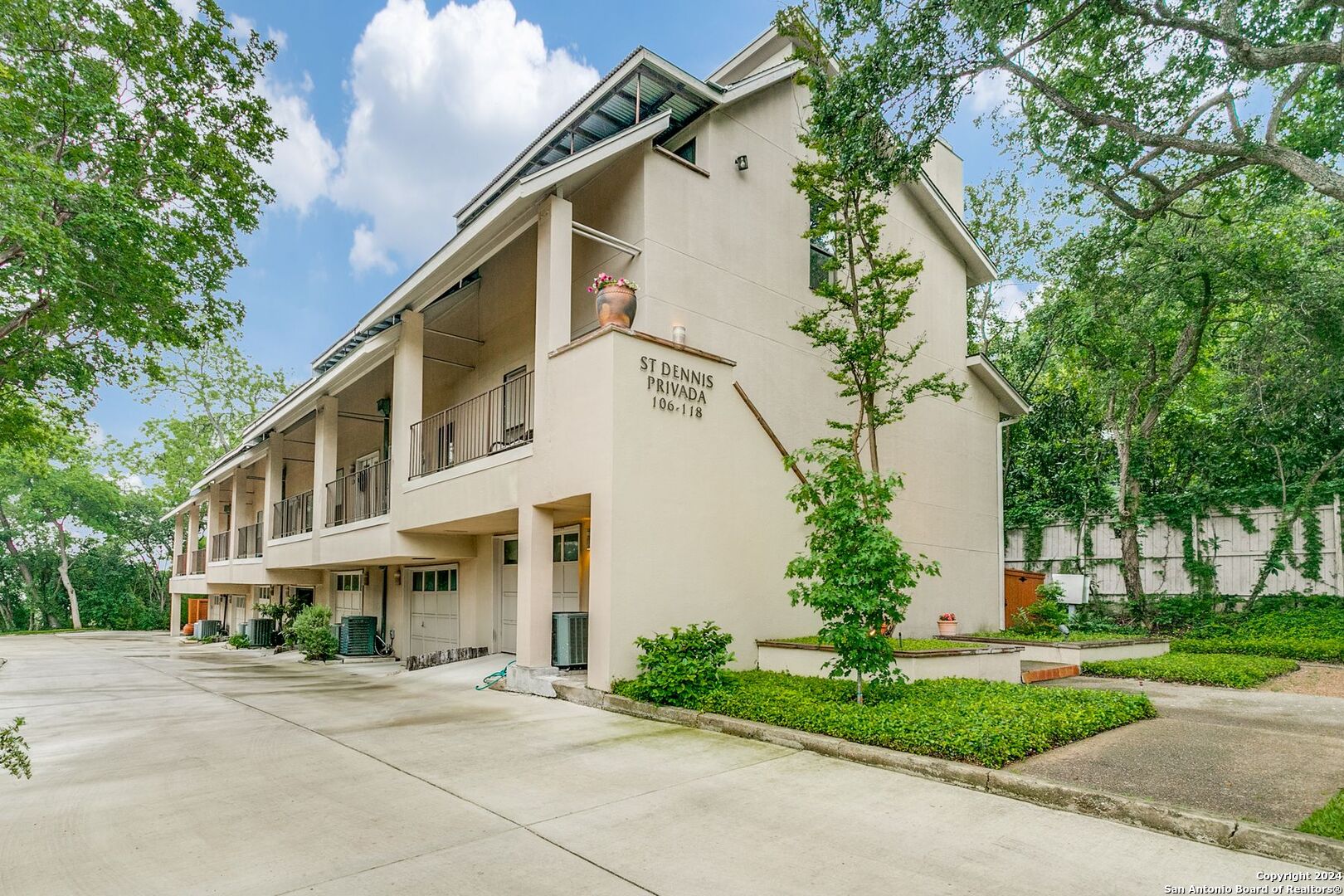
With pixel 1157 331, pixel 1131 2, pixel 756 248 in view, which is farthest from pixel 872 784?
pixel 1157 331

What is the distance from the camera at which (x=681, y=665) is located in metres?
7.69

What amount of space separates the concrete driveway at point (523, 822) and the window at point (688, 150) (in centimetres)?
809

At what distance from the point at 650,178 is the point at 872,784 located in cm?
782

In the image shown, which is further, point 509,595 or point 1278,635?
point 509,595

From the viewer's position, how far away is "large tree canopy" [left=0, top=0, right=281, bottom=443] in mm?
9219

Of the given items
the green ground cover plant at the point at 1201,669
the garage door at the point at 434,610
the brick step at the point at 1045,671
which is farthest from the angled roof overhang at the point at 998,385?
the garage door at the point at 434,610

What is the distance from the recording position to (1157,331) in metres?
14.8

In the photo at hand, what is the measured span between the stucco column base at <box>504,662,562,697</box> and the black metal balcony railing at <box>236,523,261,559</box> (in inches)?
589

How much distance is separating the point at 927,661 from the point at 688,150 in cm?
803

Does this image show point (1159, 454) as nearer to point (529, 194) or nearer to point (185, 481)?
point (529, 194)

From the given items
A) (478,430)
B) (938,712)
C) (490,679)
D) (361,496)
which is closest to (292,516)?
(361,496)

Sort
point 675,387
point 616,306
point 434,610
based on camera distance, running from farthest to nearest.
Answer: point 434,610, point 675,387, point 616,306

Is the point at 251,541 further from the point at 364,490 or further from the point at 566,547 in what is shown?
the point at 566,547

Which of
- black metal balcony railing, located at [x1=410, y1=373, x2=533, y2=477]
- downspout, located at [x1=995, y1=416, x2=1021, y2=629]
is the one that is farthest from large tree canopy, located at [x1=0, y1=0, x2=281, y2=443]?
downspout, located at [x1=995, y1=416, x2=1021, y2=629]
